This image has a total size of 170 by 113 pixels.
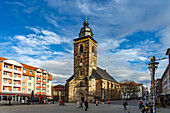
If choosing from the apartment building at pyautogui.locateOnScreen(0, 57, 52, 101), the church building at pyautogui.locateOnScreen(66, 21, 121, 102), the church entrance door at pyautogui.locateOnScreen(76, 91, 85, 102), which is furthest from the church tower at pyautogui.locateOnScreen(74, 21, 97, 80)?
the apartment building at pyautogui.locateOnScreen(0, 57, 52, 101)

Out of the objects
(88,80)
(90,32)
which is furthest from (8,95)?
(90,32)

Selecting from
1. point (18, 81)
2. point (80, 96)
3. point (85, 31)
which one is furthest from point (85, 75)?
point (18, 81)

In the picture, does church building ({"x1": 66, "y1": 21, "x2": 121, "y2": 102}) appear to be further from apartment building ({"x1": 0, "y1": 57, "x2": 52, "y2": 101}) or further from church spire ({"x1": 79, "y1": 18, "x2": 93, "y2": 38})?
apartment building ({"x1": 0, "y1": 57, "x2": 52, "y2": 101})

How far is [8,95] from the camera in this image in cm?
4728

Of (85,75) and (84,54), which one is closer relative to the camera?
(85,75)

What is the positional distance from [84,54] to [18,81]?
25.2 meters

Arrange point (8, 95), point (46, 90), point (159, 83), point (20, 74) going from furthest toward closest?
point (159, 83) → point (46, 90) → point (20, 74) → point (8, 95)

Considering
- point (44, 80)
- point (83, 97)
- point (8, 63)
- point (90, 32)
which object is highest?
point (90, 32)

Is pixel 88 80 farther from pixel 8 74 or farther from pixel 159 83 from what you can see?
pixel 159 83

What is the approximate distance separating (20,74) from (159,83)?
87.4 m

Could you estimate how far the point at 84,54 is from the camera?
198 ft

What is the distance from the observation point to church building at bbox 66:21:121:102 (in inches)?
2248

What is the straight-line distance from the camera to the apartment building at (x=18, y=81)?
48.4m

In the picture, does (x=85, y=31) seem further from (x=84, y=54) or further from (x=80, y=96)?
(x=80, y=96)
